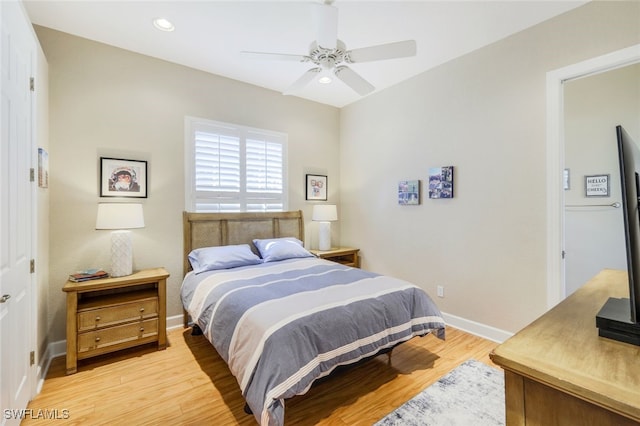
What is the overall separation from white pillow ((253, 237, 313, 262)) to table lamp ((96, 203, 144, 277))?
4.47 ft

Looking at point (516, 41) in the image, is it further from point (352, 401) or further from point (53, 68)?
point (53, 68)

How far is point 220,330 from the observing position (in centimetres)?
213

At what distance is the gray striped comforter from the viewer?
64.8 inches

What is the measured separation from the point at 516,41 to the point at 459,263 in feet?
7.56

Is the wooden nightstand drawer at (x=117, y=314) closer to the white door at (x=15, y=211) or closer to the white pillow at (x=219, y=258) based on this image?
the white door at (x=15, y=211)

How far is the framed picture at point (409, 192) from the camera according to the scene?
3635mm

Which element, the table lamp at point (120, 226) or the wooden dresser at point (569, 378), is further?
the table lamp at point (120, 226)

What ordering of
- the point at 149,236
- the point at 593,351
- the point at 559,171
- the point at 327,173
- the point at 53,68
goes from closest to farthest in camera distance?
1. the point at 593,351
2. the point at 559,171
3. the point at 53,68
4. the point at 149,236
5. the point at 327,173

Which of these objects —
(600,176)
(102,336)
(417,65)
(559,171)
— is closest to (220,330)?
(102,336)

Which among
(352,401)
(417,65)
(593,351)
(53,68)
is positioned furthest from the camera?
(417,65)

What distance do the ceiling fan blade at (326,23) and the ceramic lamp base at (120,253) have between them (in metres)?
2.55

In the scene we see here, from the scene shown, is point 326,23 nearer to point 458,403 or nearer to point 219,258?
point 219,258

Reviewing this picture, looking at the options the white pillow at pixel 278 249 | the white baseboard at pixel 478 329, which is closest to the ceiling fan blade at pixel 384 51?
the white pillow at pixel 278 249

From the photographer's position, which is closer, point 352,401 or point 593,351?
point 593,351
